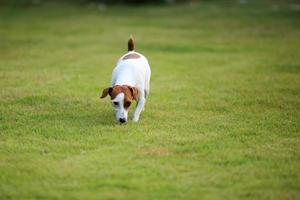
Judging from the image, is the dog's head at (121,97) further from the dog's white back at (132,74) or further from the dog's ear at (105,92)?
the dog's white back at (132,74)

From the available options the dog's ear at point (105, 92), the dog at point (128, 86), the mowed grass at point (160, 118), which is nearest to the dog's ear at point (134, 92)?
the dog at point (128, 86)

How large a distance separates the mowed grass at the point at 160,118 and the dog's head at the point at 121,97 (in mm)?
268

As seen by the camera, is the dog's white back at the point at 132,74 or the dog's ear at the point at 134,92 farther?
the dog's white back at the point at 132,74

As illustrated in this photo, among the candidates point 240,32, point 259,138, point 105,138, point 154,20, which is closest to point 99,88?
point 105,138

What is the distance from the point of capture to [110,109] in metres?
12.2

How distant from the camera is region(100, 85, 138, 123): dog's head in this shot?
10.3 metres

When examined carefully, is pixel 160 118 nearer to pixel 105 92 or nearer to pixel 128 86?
pixel 128 86

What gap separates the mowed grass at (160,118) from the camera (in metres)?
7.97

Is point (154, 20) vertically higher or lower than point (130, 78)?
lower

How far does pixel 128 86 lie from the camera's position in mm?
10477

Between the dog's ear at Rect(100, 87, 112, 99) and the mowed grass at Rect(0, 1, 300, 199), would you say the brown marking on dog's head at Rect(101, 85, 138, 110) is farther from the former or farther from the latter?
the mowed grass at Rect(0, 1, 300, 199)

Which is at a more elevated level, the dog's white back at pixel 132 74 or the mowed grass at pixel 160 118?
the dog's white back at pixel 132 74

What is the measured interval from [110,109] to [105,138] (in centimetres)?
232

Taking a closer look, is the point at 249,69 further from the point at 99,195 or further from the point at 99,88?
the point at 99,195
